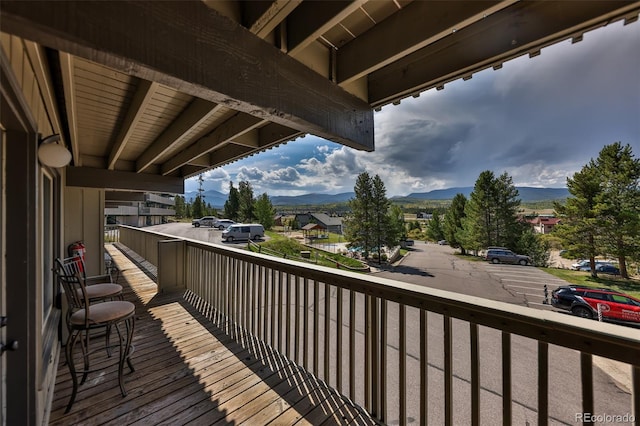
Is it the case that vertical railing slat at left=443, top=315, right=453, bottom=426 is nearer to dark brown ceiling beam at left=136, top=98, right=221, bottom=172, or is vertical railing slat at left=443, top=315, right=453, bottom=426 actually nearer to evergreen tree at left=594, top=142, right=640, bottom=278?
dark brown ceiling beam at left=136, top=98, right=221, bottom=172

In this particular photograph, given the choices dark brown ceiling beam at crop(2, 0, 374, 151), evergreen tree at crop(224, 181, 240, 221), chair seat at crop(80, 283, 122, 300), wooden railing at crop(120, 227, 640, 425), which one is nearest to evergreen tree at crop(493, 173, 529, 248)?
wooden railing at crop(120, 227, 640, 425)

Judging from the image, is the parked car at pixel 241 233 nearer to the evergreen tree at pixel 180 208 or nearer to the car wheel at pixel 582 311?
the car wheel at pixel 582 311

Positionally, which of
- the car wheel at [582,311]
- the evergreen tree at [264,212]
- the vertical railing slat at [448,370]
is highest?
the evergreen tree at [264,212]

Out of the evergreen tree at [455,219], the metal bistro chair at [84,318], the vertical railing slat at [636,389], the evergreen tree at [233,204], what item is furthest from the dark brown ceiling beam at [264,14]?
the evergreen tree at [233,204]

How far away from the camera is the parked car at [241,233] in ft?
67.3

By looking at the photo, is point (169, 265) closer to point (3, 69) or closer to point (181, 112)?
point (181, 112)

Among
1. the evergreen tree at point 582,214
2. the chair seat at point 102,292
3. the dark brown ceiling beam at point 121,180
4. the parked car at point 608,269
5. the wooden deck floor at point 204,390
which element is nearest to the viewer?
the wooden deck floor at point 204,390

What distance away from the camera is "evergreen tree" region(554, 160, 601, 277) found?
16.2 metres

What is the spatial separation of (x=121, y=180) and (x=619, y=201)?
2411 centimetres

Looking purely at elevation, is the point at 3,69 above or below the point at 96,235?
above

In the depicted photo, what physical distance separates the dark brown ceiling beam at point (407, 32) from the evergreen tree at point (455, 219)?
29.7 m

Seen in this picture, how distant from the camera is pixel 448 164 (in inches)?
4259

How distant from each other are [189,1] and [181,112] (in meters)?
1.70

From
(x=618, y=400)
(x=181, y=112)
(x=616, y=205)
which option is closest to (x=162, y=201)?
(x=181, y=112)
